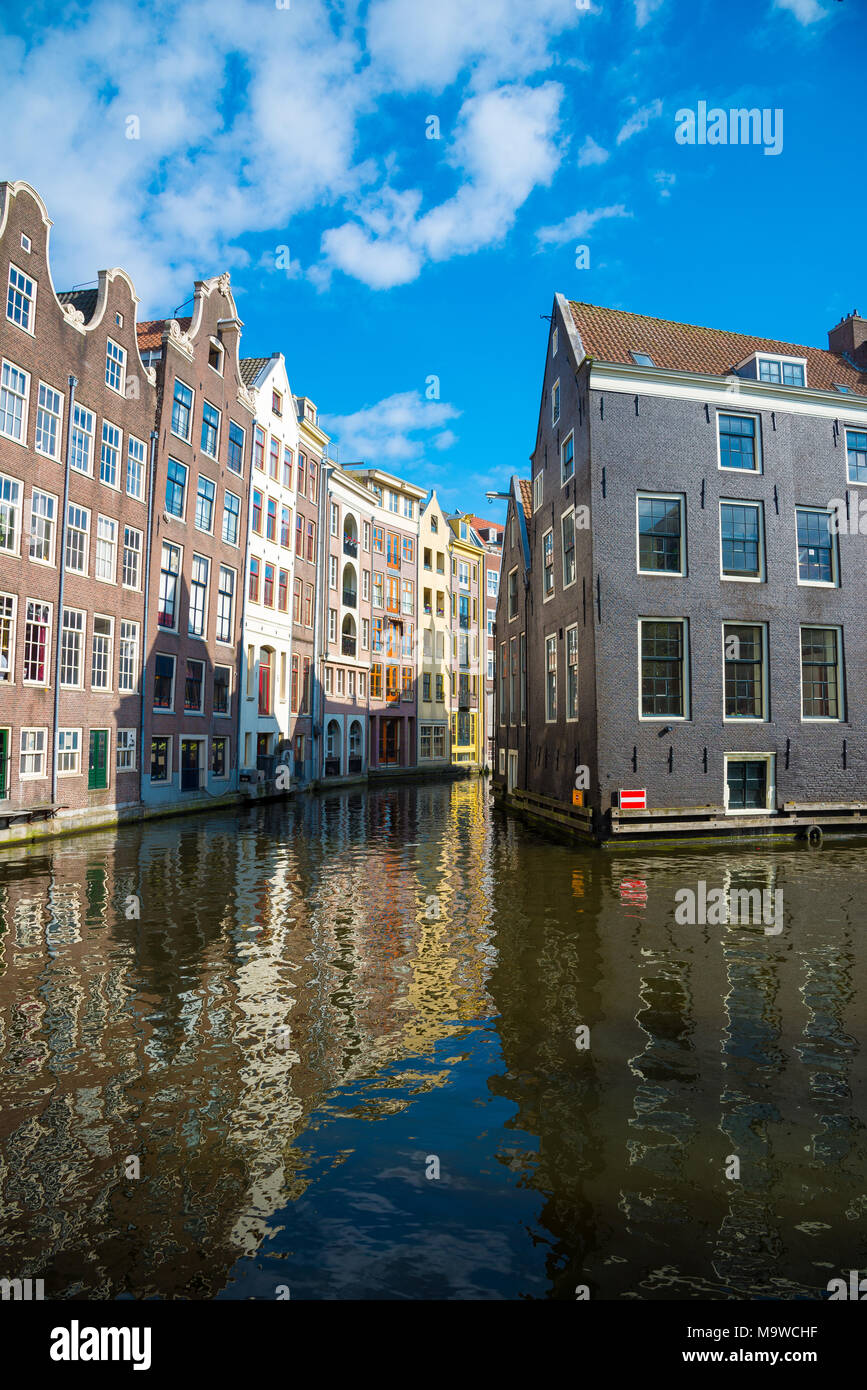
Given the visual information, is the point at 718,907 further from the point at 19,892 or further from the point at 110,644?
the point at 110,644

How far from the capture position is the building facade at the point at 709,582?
22.2 meters

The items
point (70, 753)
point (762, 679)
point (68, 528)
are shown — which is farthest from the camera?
point (68, 528)

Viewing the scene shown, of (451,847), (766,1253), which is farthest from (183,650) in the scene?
(766,1253)

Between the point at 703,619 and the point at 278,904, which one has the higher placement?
the point at 703,619

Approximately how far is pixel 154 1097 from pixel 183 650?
27.2 m

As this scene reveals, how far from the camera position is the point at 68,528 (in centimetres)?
2480

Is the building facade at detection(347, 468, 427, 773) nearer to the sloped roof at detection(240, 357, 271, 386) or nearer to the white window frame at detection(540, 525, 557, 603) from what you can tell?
the sloped roof at detection(240, 357, 271, 386)

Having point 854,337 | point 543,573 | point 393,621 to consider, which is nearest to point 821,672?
point 543,573

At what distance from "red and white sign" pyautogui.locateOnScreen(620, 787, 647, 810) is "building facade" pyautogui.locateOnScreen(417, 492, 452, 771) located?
39.0 metres

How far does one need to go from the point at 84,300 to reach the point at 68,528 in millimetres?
Answer: 9430

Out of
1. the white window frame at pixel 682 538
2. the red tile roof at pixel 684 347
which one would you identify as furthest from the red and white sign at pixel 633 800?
the red tile roof at pixel 684 347

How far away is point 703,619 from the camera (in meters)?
22.7

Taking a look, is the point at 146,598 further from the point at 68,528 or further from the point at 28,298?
the point at 28,298

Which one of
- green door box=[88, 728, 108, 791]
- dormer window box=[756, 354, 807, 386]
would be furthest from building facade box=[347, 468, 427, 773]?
dormer window box=[756, 354, 807, 386]
